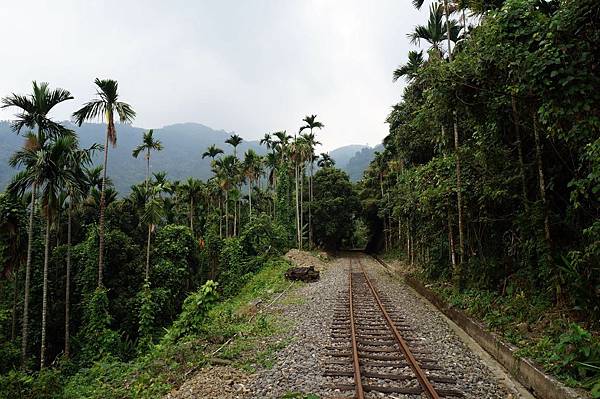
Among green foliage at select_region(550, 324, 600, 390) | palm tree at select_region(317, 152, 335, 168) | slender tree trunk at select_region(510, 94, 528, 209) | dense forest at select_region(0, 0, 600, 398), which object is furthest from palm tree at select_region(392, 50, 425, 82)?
palm tree at select_region(317, 152, 335, 168)

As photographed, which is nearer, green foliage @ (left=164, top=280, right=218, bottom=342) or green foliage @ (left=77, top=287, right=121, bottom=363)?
green foliage @ (left=164, top=280, right=218, bottom=342)

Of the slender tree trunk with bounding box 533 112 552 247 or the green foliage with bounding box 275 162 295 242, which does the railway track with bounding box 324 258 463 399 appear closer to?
the slender tree trunk with bounding box 533 112 552 247

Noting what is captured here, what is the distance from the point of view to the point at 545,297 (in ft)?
26.9

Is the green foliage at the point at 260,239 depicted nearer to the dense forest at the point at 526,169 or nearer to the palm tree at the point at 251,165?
the palm tree at the point at 251,165

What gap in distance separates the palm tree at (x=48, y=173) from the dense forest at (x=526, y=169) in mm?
13136

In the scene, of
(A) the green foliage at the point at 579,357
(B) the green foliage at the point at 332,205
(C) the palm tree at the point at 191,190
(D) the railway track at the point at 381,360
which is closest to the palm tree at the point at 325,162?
(B) the green foliage at the point at 332,205

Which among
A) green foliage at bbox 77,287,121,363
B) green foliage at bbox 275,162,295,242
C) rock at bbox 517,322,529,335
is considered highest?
green foliage at bbox 275,162,295,242

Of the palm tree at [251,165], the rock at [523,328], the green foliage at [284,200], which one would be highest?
the palm tree at [251,165]

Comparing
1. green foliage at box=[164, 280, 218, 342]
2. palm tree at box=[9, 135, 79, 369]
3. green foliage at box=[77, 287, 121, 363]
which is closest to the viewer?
green foliage at box=[164, 280, 218, 342]

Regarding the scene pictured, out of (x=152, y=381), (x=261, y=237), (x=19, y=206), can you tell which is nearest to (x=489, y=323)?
(x=152, y=381)

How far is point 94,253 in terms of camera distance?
66.9 feet

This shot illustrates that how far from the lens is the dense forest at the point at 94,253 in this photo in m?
13.5

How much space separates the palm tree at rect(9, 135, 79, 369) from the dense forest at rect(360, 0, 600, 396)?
13.1 metres

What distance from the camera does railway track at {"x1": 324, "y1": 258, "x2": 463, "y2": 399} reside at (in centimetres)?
532
